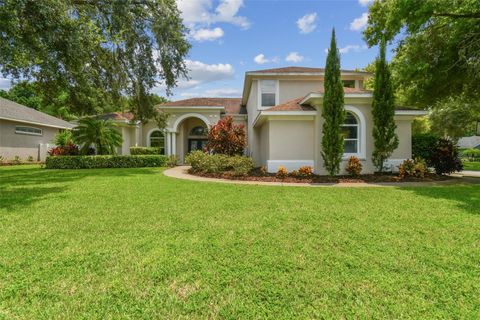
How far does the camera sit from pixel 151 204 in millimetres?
7371

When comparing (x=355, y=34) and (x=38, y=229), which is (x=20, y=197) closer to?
(x=38, y=229)

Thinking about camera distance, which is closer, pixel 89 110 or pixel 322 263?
pixel 322 263

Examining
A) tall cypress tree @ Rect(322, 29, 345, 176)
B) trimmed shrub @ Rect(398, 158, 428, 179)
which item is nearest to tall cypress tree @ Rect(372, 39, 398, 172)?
trimmed shrub @ Rect(398, 158, 428, 179)

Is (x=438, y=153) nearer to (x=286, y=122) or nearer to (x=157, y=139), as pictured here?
(x=286, y=122)

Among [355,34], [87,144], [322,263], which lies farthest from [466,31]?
[87,144]

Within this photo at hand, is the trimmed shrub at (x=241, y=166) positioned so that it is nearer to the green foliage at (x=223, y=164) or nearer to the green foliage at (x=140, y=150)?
the green foliage at (x=223, y=164)

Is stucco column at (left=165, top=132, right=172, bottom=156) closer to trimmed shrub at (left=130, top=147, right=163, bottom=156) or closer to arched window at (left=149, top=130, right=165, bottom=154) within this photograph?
trimmed shrub at (left=130, top=147, right=163, bottom=156)

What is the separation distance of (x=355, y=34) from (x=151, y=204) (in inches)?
708

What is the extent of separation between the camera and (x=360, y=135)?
13.3m

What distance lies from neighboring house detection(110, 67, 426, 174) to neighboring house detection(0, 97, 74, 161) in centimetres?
913

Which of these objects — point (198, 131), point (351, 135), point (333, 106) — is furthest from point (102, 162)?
point (351, 135)

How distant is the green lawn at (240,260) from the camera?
2801mm

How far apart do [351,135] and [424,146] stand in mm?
4217

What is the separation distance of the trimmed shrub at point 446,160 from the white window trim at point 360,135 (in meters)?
3.63
